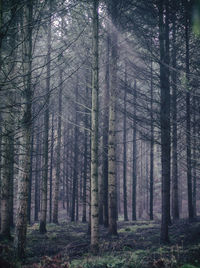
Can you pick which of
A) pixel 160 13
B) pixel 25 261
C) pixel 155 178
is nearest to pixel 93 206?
pixel 25 261

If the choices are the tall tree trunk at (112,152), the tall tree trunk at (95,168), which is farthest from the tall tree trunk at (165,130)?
the tall tree trunk at (95,168)

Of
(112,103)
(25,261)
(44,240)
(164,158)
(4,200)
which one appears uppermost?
(112,103)

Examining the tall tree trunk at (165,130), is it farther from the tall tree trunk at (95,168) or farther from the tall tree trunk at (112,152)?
the tall tree trunk at (95,168)

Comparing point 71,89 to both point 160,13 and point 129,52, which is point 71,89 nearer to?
point 129,52

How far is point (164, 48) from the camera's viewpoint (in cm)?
973

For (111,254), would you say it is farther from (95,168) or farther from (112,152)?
(112,152)

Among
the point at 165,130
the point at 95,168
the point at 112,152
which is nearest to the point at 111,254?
the point at 95,168

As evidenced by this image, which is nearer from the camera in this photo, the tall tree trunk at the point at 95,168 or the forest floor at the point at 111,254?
the forest floor at the point at 111,254

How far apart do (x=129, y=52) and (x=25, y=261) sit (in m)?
9.33

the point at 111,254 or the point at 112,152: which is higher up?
the point at 112,152

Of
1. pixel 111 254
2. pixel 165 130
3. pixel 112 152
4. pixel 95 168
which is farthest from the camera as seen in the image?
pixel 112 152

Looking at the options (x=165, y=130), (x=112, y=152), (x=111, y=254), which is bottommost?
(x=111, y=254)

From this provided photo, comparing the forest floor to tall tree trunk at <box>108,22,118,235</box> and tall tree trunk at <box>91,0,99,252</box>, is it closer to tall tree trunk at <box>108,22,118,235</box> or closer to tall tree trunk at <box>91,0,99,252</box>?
tall tree trunk at <box>91,0,99,252</box>

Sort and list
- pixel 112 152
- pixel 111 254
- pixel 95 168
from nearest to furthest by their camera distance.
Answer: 1. pixel 111 254
2. pixel 95 168
3. pixel 112 152
